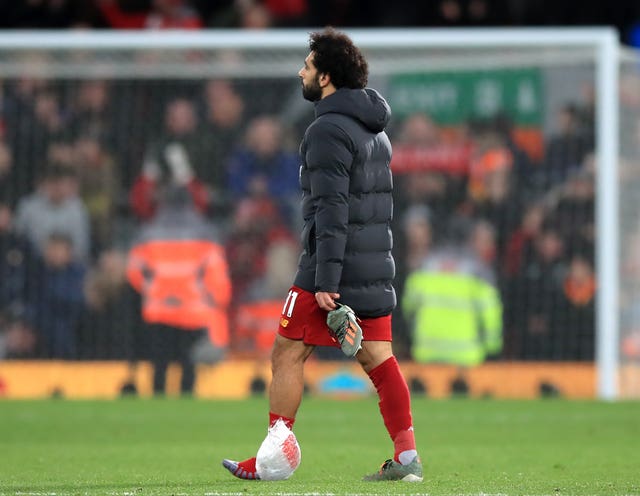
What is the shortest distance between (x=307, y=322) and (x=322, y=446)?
112 inches

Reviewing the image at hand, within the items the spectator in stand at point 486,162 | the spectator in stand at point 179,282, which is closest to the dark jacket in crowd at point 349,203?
the spectator in stand at point 179,282

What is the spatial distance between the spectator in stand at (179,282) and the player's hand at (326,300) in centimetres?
732

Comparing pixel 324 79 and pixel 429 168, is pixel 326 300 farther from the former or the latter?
pixel 429 168

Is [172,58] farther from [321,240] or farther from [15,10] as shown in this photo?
[321,240]

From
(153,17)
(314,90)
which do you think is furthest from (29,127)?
(314,90)

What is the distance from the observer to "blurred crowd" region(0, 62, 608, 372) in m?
14.0

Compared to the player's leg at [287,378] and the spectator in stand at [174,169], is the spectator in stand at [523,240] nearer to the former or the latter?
the spectator in stand at [174,169]

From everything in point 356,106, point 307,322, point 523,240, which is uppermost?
point 356,106

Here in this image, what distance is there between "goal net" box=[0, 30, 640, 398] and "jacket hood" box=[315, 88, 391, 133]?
710cm

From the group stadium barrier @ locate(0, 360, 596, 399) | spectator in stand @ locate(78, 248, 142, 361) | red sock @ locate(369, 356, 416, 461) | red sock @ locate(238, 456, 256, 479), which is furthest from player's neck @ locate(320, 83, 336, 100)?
spectator in stand @ locate(78, 248, 142, 361)

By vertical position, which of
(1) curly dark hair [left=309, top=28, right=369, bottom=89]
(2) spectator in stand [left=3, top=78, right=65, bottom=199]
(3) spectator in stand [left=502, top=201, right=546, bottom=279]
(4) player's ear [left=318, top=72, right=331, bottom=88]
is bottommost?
(3) spectator in stand [left=502, top=201, right=546, bottom=279]

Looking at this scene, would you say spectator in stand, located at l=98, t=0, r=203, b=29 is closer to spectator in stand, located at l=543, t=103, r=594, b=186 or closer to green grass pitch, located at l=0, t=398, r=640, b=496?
spectator in stand, located at l=543, t=103, r=594, b=186

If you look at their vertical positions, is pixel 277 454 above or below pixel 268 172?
below

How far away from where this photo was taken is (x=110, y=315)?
560 inches
